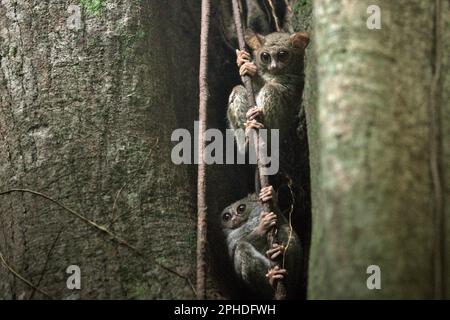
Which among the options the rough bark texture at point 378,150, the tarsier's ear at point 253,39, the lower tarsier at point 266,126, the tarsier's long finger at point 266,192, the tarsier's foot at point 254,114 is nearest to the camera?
the rough bark texture at point 378,150

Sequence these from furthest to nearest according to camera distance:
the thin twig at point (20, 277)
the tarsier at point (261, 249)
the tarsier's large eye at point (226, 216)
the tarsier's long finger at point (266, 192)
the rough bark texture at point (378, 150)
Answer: the tarsier's large eye at point (226, 216) → the tarsier at point (261, 249) → the tarsier's long finger at point (266, 192) → the thin twig at point (20, 277) → the rough bark texture at point (378, 150)

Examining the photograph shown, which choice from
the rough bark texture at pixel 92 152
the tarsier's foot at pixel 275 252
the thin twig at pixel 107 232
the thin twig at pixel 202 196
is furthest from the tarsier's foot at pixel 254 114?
the thin twig at pixel 107 232

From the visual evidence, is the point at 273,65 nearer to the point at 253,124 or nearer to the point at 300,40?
the point at 300,40

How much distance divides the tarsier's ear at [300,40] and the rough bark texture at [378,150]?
1819 mm

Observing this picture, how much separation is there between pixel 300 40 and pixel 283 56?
323mm

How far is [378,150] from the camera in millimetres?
3045

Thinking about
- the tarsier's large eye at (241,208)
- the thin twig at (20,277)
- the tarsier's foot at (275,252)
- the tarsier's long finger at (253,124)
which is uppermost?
the tarsier's long finger at (253,124)

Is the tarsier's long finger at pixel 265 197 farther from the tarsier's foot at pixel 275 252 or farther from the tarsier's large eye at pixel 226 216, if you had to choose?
the tarsier's large eye at pixel 226 216

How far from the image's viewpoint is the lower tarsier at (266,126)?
4922 millimetres

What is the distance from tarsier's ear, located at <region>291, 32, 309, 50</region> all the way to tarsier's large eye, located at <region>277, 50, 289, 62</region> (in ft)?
0.53

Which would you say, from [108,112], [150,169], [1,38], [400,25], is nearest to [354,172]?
[400,25]

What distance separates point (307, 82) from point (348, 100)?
39.1 inches

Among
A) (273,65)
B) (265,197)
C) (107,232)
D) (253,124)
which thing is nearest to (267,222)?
(265,197)

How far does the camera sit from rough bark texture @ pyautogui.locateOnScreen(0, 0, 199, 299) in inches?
154
